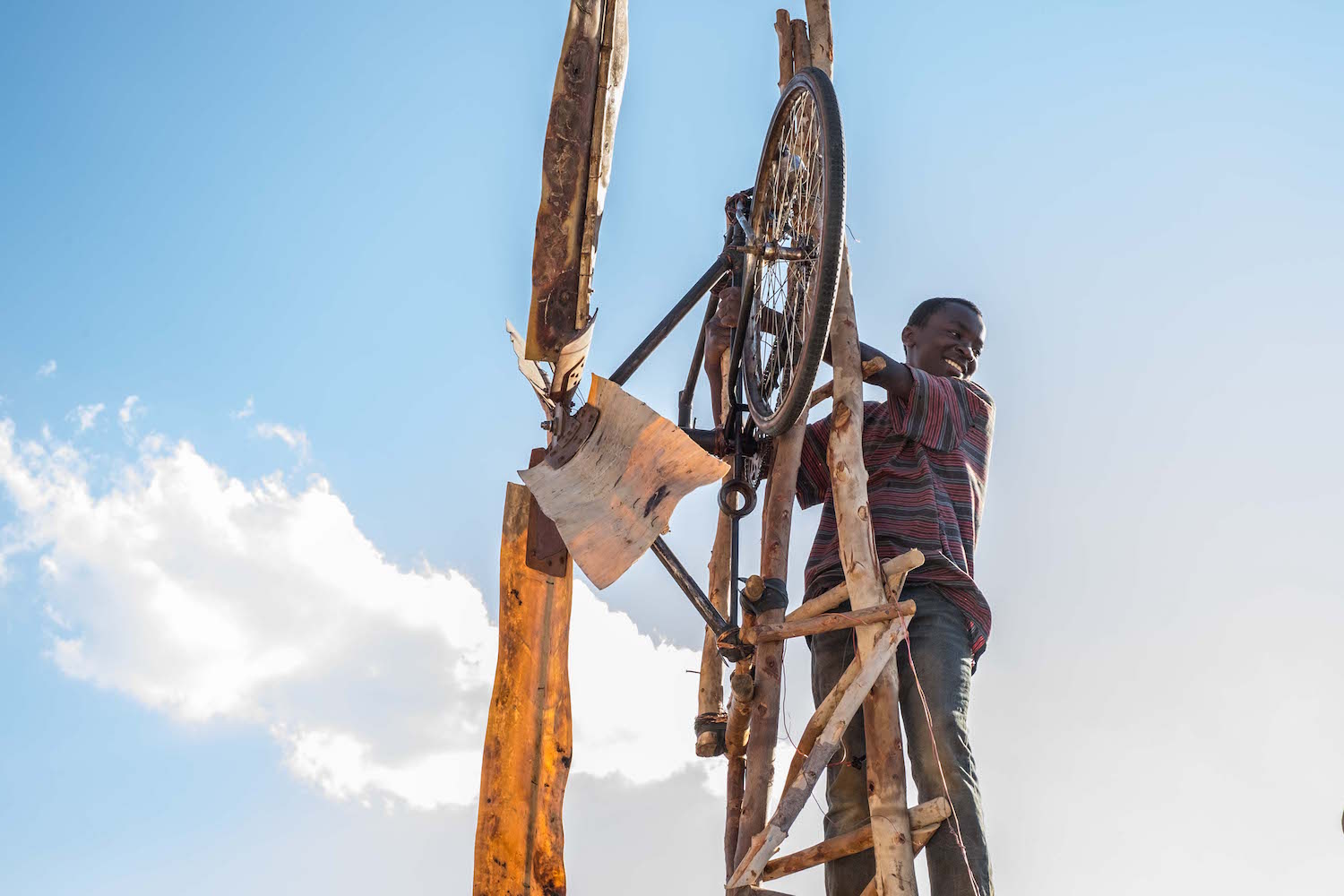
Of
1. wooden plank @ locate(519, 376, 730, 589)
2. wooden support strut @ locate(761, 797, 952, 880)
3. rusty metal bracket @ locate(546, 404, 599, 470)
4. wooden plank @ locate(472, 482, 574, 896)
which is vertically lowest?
wooden support strut @ locate(761, 797, 952, 880)

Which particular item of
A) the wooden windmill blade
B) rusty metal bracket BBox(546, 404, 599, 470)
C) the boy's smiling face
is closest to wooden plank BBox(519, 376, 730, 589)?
rusty metal bracket BBox(546, 404, 599, 470)

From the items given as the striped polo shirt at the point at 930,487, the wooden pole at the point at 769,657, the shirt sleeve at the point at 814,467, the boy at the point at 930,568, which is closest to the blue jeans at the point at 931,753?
the boy at the point at 930,568

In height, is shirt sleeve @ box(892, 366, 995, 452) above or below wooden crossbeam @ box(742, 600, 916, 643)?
above

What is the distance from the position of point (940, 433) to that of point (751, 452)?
99 centimetres

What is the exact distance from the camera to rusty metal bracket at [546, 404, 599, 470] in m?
5.20

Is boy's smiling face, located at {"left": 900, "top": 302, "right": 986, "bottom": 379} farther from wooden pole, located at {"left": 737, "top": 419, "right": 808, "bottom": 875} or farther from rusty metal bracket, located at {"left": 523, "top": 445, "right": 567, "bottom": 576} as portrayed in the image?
rusty metal bracket, located at {"left": 523, "top": 445, "right": 567, "bottom": 576}

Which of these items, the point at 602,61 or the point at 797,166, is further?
the point at 797,166

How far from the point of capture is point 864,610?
474cm

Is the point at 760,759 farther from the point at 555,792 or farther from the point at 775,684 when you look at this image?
the point at 555,792

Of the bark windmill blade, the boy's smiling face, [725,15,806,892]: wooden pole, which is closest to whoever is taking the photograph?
the bark windmill blade

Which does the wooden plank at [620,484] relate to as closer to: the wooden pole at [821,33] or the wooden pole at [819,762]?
the wooden pole at [819,762]

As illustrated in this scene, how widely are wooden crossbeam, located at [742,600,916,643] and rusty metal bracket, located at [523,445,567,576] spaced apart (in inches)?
33.7

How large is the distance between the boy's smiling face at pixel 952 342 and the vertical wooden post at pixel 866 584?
0.76 m

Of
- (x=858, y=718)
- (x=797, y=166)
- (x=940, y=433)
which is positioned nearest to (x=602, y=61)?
(x=797, y=166)
